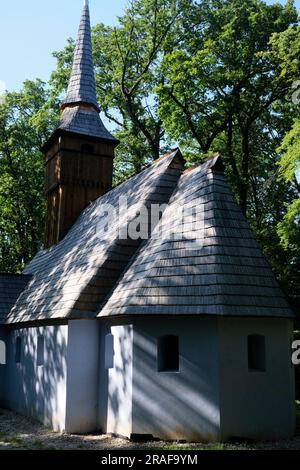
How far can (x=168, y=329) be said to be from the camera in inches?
369

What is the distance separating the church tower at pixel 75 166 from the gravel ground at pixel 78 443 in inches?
348

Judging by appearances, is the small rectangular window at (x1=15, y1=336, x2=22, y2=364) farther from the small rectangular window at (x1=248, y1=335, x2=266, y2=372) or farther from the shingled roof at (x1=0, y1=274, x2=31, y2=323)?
the small rectangular window at (x1=248, y1=335, x2=266, y2=372)

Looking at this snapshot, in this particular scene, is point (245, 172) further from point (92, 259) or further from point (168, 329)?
point (168, 329)

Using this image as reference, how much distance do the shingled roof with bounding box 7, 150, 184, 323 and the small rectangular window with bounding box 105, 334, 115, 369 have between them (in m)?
0.65

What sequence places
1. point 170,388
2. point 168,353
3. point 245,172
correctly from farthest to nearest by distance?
point 245,172 → point 168,353 → point 170,388

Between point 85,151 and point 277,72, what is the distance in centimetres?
949

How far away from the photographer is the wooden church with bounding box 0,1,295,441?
8.86 metres

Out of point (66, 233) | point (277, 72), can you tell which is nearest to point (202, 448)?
point (66, 233)

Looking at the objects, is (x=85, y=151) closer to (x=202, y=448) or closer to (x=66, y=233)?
(x=66, y=233)

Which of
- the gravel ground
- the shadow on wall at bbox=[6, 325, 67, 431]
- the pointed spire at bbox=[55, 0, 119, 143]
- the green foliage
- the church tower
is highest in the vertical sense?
the pointed spire at bbox=[55, 0, 119, 143]

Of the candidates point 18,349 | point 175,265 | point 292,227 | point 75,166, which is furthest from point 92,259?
point 75,166

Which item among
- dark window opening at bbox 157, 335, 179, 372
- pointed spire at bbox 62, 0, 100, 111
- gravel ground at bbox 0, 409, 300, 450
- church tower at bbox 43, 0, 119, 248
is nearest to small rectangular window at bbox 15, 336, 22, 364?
gravel ground at bbox 0, 409, 300, 450

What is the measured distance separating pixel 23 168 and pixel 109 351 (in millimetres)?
22327
